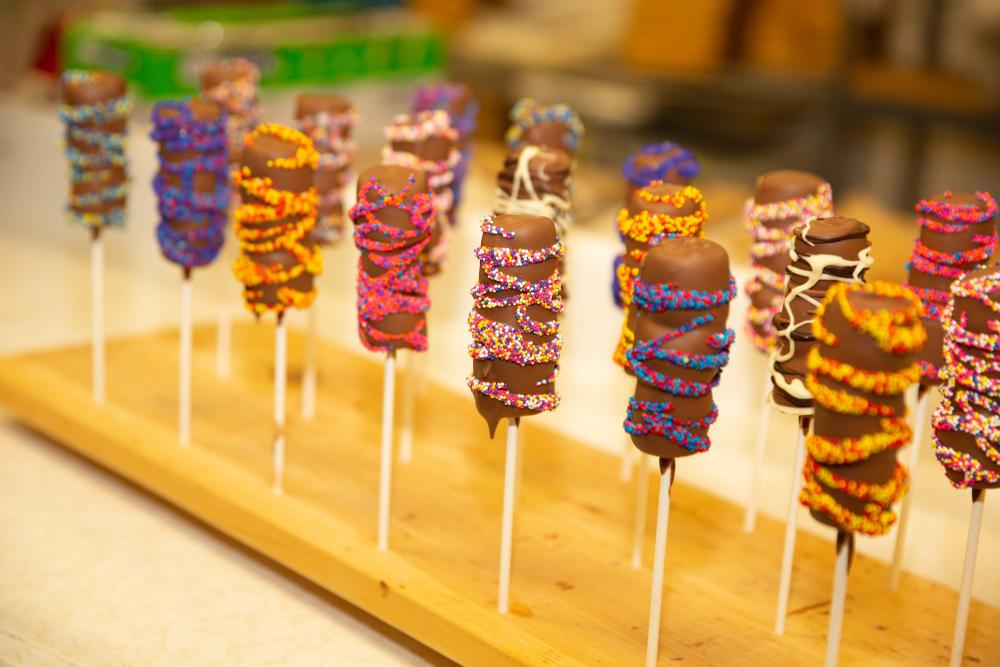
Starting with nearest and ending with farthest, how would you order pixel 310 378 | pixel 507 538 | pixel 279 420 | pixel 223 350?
1. pixel 507 538
2. pixel 279 420
3. pixel 310 378
4. pixel 223 350

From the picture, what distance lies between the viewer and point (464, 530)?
1640 mm

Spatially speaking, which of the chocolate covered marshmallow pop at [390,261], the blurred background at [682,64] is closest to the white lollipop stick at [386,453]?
the chocolate covered marshmallow pop at [390,261]

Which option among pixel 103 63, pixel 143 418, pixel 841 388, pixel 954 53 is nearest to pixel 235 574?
pixel 143 418

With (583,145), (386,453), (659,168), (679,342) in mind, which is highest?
(659,168)

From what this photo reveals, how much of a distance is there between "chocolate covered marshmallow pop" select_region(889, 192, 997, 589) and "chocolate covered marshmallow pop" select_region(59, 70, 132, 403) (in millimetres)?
1091

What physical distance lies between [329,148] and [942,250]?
2.86ft

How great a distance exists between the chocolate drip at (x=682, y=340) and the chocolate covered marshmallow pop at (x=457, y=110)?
68cm

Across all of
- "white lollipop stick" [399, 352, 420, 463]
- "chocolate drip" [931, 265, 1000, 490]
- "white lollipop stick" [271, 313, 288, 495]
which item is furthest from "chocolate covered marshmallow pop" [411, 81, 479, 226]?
"chocolate drip" [931, 265, 1000, 490]

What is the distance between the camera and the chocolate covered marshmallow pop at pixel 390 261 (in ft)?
4.81

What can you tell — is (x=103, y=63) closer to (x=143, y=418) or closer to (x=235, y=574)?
(x=143, y=418)

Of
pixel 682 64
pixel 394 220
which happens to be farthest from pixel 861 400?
pixel 682 64

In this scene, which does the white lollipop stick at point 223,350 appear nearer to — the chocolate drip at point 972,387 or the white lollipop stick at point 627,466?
the white lollipop stick at point 627,466

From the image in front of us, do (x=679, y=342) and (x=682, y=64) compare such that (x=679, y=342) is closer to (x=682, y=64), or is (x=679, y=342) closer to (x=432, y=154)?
(x=432, y=154)

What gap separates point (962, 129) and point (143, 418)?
6.86 ft
